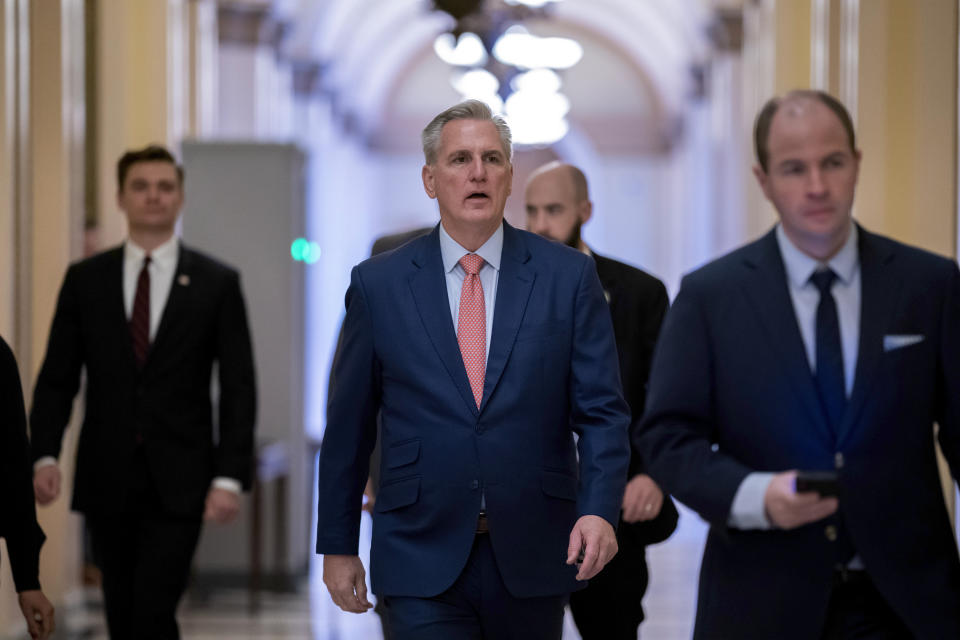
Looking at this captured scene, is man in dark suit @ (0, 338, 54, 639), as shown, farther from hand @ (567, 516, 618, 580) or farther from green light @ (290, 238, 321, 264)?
green light @ (290, 238, 321, 264)

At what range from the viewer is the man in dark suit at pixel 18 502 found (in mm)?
3645

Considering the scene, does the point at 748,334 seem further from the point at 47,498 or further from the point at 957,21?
the point at 957,21

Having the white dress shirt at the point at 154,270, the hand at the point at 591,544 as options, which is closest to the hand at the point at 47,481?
the white dress shirt at the point at 154,270

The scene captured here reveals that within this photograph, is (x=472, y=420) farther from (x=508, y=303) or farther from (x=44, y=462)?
(x=44, y=462)

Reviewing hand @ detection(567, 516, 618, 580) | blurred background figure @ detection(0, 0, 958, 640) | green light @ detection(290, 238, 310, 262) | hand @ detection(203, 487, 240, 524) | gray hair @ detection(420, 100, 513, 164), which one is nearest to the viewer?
hand @ detection(567, 516, 618, 580)

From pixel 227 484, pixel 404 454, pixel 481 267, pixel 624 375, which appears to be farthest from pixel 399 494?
pixel 227 484

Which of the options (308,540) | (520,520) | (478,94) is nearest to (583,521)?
(520,520)

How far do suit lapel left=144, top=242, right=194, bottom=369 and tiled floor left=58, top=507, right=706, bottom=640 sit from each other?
3.14 m

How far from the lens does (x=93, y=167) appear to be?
34.7 feet

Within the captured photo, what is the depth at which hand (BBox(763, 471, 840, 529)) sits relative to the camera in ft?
9.03

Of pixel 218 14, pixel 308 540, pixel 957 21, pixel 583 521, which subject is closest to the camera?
pixel 583 521

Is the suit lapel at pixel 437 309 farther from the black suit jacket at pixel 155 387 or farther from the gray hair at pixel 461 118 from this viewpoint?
the black suit jacket at pixel 155 387

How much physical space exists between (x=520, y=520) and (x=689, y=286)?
75 cm

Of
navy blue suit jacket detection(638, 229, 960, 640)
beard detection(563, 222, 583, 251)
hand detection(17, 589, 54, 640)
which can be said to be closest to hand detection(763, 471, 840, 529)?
navy blue suit jacket detection(638, 229, 960, 640)
